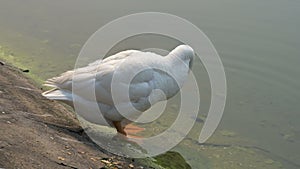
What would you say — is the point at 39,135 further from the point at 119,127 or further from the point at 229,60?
the point at 229,60

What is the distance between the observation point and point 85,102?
13.4 ft

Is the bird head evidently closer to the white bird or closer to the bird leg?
the white bird

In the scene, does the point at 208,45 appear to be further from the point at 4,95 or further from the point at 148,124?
the point at 4,95

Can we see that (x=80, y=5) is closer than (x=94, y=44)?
No

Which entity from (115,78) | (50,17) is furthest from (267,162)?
(50,17)

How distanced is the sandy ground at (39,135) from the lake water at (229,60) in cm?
144

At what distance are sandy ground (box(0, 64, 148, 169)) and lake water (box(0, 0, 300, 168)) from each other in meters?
1.44

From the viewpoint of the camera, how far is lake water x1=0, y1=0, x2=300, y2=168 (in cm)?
538

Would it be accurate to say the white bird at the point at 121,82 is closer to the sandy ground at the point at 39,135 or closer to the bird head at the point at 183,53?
the sandy ground at the point at 39,135

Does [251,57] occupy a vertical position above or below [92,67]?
below

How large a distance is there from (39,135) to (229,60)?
4.62 metres

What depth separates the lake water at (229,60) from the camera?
17.6 ft

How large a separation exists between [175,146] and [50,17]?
505 centimetres

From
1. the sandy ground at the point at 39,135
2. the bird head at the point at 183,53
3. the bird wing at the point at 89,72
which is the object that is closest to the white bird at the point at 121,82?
the bird wing at the point at 89,72
